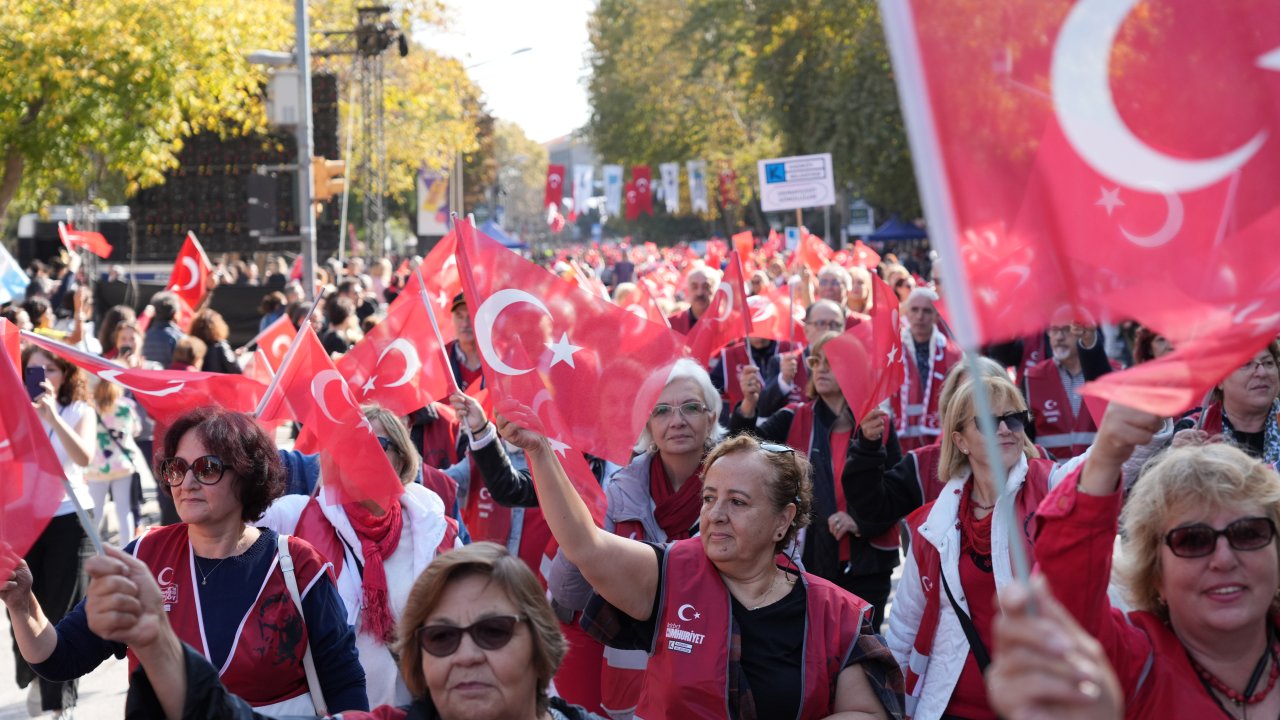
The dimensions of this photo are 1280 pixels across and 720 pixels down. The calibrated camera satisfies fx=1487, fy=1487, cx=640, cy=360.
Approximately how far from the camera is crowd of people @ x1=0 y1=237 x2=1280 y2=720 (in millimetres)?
2643

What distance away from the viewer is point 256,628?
3705 mm

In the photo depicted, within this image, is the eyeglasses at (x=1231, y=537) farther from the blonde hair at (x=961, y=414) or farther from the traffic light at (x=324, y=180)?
the traffic light at (x=324, y=180)

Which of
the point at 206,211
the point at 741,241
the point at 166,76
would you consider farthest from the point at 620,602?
the point at 206,211

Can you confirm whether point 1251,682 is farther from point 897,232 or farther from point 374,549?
point 897,232

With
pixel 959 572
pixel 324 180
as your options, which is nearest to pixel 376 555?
pixel 959 572

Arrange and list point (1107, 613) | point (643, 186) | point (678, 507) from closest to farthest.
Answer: point (1107, 613)
point (678, 507)
point (643, 186)

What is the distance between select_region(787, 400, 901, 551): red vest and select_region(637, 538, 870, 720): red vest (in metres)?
2.33

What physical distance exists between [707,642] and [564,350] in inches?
58.8

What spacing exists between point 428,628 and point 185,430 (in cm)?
140

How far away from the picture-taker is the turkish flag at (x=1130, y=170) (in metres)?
2.45

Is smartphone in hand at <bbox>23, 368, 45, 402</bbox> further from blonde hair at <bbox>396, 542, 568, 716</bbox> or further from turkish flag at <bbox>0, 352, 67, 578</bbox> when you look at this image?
blonde hair at <bbox>396, 542, 568, 716</bbox>

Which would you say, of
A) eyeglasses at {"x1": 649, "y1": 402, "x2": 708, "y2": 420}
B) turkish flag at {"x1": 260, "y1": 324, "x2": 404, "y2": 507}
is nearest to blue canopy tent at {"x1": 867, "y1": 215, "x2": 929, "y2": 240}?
eyeglasses at {"x1": 649, "y1": 402, "x2": 708, "y2": 420}

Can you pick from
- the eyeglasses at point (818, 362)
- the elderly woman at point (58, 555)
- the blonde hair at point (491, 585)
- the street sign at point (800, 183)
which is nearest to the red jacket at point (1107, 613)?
the blonde hair at point (491, 585)

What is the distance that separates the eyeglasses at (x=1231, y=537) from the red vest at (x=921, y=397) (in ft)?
17.7
